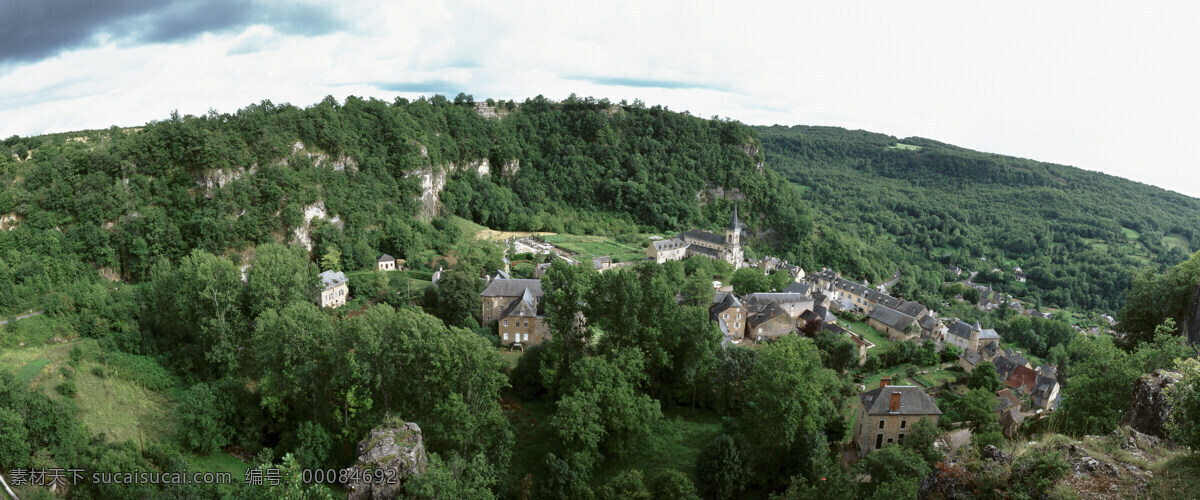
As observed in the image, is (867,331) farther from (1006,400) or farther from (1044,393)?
(1006,400)

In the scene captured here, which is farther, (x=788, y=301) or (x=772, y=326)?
(x=788, y=301)

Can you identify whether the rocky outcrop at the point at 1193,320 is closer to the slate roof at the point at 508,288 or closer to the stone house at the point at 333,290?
the slate roof at the point at 508,288

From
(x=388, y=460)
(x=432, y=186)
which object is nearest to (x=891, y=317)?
(x=388, y=460)

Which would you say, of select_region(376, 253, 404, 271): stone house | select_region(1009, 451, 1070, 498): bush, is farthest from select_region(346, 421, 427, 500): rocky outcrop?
select_region(376, 253, 404, 271): stone house

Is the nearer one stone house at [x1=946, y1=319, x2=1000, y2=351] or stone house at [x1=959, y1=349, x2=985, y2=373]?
stone house at [x1=959, y1=349, x2=985, y2=373]

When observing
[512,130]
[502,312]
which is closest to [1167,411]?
[502,312]

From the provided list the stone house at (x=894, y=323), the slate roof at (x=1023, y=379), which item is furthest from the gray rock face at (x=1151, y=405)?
the stone house at (x=894, y=323)

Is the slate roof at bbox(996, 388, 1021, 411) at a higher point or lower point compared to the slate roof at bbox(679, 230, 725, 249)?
lower

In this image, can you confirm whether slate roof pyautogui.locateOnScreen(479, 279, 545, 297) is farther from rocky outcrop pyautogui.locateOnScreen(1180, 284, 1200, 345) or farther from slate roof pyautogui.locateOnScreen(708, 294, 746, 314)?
rocky outcrop pyautogui.locateOnScreen(1180, 284, 1200, 345)
